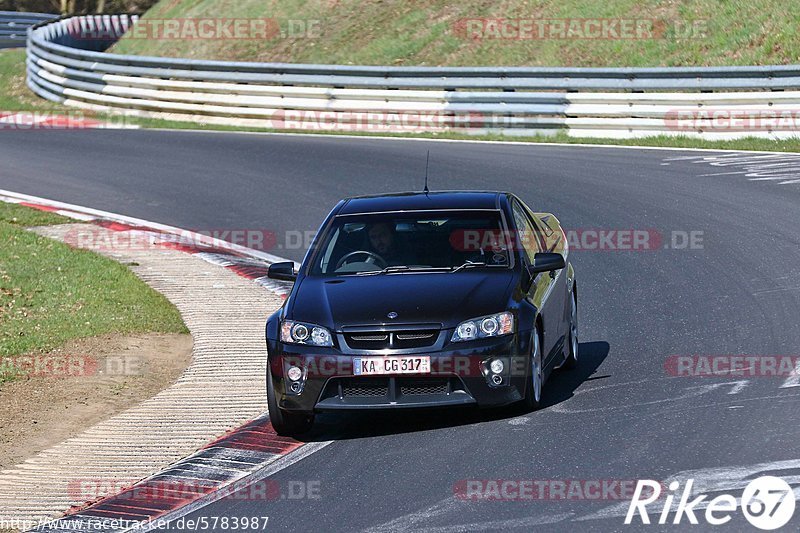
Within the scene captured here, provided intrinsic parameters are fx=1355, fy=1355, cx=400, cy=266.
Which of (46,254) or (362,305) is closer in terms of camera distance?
(362,305)

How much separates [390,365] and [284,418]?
2.76ft

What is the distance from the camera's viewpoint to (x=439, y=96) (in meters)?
24.7

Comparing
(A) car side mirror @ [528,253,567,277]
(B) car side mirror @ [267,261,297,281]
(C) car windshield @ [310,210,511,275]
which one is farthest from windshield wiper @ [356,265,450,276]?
(A) car side mirror @ [528,253,567,277]

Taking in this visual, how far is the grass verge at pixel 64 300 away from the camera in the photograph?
12.2m

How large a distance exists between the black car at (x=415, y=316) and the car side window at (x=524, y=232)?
35 millimetres

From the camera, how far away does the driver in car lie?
9.55 metres

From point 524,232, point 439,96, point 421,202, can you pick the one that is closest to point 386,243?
point 421,202

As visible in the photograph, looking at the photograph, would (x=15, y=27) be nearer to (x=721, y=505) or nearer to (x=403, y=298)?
(x=403, y=298)

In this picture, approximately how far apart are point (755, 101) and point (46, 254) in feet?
38.6

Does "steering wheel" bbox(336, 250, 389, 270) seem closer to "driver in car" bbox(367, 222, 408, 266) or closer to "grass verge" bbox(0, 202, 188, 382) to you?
"driver in car" bbox(367, 222, 408, 266)

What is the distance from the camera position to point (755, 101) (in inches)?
851

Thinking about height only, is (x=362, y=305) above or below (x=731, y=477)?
above

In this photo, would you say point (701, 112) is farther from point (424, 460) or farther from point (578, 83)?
point (424, 460)

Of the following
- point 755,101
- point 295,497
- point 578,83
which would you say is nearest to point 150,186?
point 578,83
